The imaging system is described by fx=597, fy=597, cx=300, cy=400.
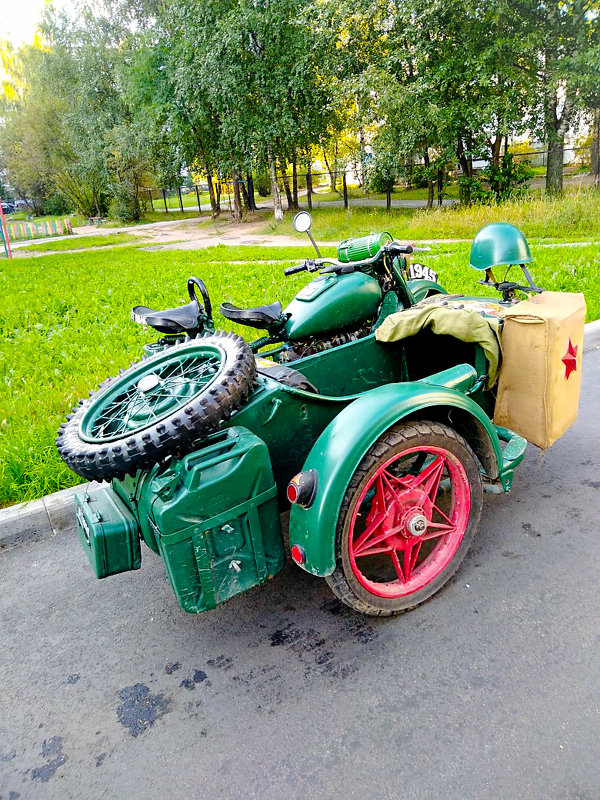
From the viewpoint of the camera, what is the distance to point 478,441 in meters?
2.81

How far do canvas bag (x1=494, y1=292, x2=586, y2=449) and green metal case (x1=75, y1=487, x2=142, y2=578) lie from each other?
6.56ft

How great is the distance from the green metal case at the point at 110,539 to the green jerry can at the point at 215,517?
11 cm

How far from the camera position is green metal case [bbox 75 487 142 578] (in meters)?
2.33

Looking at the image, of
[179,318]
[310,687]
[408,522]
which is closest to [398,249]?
[179,318]

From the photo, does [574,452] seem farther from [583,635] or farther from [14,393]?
[14,393]

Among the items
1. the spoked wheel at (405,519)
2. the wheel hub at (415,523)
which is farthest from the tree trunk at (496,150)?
the wheel hub at (415,523)

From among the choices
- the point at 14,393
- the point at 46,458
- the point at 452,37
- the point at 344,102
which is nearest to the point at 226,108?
the point at 344,102

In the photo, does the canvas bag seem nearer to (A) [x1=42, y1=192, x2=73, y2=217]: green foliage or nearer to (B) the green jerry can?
(B) the green jerry can

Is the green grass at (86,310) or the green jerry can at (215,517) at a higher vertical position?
the green jerry can at (215,517)

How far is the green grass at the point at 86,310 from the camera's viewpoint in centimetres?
423

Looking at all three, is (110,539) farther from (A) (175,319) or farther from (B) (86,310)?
(B) (86,310)

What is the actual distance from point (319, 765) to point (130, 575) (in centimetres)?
150

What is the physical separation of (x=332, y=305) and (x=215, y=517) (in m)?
1.46

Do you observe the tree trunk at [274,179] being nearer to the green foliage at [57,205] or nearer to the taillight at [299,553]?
the taillight at [299,553]
